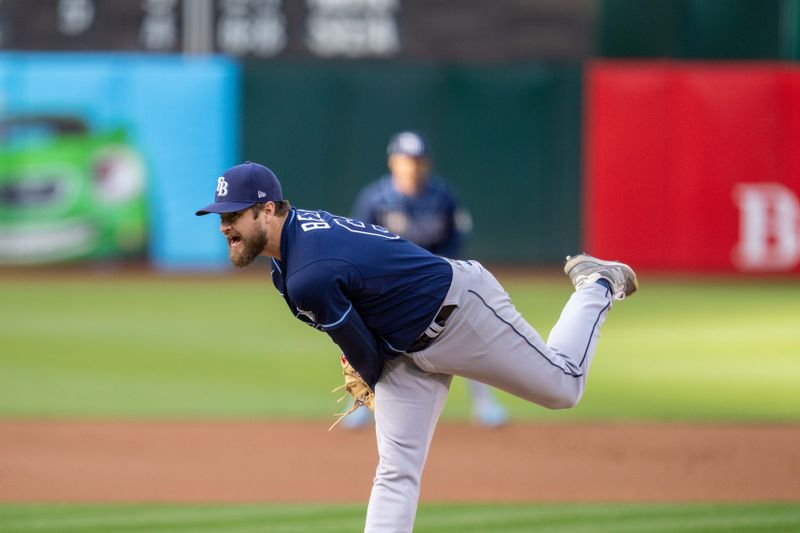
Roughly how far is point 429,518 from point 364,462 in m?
1.43

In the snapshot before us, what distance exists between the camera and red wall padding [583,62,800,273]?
1703 cm

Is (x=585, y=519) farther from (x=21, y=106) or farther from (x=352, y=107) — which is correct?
(x=21, y=106)

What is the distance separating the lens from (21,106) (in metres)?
17.4

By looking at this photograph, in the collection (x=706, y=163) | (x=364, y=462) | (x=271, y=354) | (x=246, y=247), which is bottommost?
(x=271, y=354)

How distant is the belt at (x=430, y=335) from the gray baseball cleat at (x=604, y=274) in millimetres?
802

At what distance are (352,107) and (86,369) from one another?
809 cm

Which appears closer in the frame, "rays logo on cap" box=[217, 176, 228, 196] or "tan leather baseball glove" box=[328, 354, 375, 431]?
"rays logo on cap" box=[217, 176, 228, 196]

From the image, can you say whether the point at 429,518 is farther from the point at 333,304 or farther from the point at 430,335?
the point at 333,304

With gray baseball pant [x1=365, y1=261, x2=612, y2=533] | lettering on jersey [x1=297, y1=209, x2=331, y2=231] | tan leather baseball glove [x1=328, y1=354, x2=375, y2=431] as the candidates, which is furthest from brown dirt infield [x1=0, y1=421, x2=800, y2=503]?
lettering on jersey [x1=297, y1=209, x2=331, y2=231]

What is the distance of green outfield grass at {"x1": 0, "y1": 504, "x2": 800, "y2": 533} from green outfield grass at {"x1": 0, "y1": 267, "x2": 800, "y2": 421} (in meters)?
2.46

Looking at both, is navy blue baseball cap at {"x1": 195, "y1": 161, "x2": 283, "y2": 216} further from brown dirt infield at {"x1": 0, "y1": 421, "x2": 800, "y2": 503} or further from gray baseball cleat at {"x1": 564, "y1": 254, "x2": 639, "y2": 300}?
brown dirt infield at {"x1": 0, "y1": 421, "x2": 800, "y2": 503}

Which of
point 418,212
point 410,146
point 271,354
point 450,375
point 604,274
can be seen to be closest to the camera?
point 450,375

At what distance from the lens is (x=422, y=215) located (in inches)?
320

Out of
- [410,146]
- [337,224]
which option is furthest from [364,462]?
[337,224]
